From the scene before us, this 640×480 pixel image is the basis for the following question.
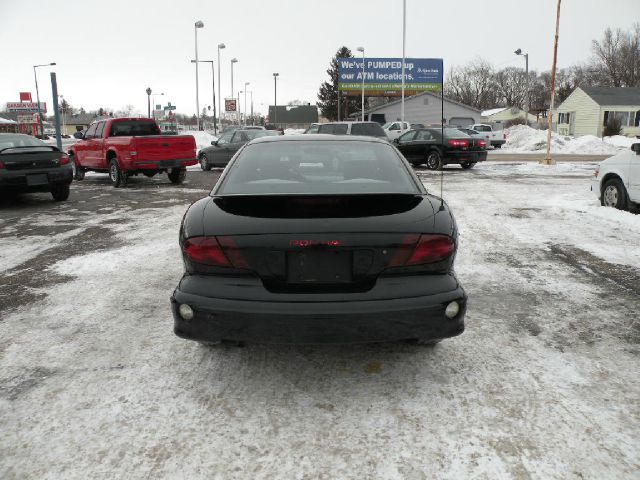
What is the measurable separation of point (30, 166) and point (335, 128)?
1105cm

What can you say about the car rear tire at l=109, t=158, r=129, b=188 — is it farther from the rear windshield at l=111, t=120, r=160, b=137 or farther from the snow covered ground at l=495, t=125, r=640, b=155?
the snow covered ground at l=495, t=125, r=640, b=155

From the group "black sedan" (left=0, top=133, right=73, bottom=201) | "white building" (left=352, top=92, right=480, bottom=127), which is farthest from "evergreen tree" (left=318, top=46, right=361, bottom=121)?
"black sedan" (left=0, top=133, right=73, bottom=201)

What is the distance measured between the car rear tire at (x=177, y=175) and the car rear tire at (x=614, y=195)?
1077 cm

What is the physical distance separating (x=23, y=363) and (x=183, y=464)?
1739 millimetres

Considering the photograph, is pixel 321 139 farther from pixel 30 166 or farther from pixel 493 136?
pixel 493 136

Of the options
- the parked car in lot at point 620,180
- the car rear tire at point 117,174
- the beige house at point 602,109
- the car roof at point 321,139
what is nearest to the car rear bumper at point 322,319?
the car roof at point 321,139

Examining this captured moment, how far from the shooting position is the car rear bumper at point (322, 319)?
9.36 feet

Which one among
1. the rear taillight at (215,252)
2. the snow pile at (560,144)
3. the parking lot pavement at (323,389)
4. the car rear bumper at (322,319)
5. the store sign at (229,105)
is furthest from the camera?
the store sign at (229,105)

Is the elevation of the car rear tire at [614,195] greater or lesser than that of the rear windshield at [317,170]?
lesser

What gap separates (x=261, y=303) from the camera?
289cm

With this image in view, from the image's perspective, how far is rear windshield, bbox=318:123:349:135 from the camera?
18.9 metres

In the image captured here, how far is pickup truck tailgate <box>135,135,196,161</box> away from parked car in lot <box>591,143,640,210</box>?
9.80 meters

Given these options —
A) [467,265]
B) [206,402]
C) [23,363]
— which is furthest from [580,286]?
[23,363]

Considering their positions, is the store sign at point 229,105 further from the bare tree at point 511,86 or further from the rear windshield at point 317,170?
the bare tree at point 511,86
